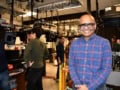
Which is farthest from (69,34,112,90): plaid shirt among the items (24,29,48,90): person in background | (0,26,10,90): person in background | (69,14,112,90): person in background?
(24,29,48,90): person in background

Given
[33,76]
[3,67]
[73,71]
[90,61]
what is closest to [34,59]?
[33,76]

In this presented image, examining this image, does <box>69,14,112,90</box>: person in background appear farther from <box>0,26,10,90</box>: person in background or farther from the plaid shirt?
<box>0,26,10,90</box>: person in background

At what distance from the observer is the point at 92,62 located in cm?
215

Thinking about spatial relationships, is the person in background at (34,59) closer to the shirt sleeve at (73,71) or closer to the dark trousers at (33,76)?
the dark trousers at (33,76)

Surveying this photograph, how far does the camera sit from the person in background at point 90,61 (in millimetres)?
2115

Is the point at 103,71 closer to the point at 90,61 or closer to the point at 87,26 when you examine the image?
the point at 90,61

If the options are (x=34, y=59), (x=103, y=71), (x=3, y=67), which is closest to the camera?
(x=103, y=71)

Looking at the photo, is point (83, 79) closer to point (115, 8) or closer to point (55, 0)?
point (55, 0)

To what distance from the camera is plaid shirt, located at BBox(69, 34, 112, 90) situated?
2.12 meters

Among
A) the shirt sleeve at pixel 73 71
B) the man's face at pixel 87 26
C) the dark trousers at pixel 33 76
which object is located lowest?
the dark trousers at pixel 33 76

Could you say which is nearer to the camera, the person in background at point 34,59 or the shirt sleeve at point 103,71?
the shirt sleeve at point 103,71

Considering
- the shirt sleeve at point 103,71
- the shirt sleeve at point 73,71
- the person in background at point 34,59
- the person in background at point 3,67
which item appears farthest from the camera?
the person in background at point 34,59

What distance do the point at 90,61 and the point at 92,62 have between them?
24mm

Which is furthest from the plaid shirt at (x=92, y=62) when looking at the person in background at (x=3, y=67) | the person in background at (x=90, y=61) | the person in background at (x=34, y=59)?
the person in background at (x=34, y=59)
